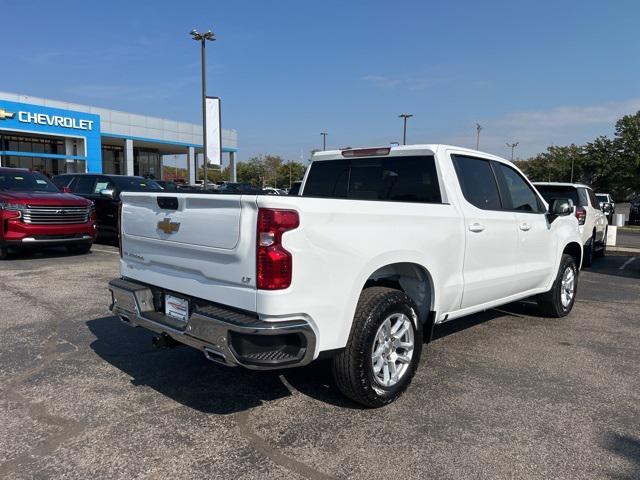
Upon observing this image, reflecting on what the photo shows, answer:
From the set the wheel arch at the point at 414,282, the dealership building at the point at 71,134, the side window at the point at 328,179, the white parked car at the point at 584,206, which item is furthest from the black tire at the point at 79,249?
the dealership building at the point at 71,134

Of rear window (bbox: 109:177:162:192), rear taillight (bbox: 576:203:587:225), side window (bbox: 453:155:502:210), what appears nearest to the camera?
side window (bbox: 453:155:502:210)

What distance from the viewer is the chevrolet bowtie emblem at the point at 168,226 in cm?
346

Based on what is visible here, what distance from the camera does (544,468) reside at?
2828 mm

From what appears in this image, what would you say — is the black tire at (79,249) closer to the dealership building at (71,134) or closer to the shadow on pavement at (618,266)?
the shadow on pavement at (618,266)

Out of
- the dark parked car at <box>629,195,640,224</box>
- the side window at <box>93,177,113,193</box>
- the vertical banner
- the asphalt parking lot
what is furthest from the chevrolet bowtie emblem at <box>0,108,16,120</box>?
the dark parked car at <box>629,195,640,224</box>

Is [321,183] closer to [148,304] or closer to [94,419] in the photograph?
[148,304]

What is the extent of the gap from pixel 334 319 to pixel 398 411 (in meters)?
0.94

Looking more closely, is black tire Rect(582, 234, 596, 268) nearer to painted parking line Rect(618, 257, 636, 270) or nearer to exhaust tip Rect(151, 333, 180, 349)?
painted parking line Rect(618, 257, 636, 270)

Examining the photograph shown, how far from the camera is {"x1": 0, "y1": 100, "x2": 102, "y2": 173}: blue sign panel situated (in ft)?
106

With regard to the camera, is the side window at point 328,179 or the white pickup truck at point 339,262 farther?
the side window at point 328,179

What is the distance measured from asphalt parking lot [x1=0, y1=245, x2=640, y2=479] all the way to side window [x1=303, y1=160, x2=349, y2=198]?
172 centimetres

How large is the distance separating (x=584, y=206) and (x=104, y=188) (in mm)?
10965

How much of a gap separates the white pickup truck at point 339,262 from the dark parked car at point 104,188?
8.27 meters

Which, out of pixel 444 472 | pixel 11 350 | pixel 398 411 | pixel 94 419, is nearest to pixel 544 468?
pixel 444 472
